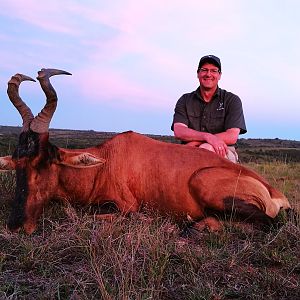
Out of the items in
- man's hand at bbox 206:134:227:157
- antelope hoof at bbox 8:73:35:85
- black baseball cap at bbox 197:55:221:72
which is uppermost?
black baseball cap at bbox 197:55:221:72

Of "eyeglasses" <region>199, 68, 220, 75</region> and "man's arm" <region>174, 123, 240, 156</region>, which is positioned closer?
"man's arm" <region>174, 123, 240, 156</region>

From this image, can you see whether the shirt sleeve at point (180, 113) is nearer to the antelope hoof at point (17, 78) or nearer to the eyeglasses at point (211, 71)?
the eyeglasses at point (211, 71)

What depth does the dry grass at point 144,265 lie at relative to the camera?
11.4ft

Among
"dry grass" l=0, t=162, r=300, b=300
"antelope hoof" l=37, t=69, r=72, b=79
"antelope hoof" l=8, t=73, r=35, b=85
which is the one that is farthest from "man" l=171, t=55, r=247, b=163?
"antelope hoof" l=8, t=73, r=35, b=85

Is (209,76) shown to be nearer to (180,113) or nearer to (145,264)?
(180,113)

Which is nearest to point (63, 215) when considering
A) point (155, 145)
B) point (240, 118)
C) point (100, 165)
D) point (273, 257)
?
point (100, 165)

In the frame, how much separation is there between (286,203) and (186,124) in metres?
2.50

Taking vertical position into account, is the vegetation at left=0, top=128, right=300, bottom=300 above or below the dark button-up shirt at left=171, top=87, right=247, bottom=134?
below

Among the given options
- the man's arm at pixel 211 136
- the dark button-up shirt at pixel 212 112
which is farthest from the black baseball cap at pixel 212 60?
the man's arm at pixel 211 136

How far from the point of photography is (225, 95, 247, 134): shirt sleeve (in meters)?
7.82

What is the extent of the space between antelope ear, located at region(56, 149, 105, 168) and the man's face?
2.71m

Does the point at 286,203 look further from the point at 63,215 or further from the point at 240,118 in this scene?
the point at 63,215

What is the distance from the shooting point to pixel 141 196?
6453 millimetres

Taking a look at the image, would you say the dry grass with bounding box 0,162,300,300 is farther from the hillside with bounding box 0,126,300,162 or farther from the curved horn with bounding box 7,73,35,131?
the hillside with bounding box 0,126,300,162
